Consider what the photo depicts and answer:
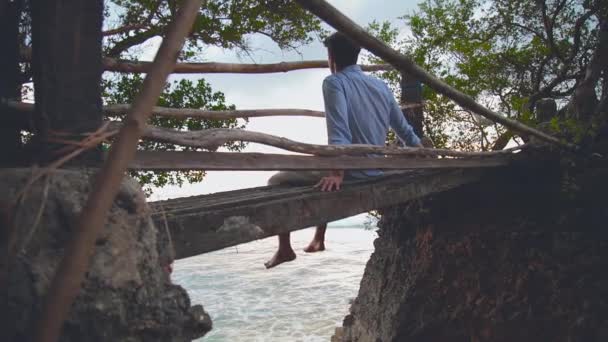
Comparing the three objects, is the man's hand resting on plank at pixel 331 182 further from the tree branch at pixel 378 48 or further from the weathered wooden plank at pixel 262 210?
the tree branch at pixel 378 48

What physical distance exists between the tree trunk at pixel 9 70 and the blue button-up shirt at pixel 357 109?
1.68 m

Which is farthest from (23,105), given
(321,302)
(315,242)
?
(321,302)

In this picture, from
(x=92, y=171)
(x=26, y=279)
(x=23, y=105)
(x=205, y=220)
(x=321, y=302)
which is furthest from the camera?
(x=321, y=302)

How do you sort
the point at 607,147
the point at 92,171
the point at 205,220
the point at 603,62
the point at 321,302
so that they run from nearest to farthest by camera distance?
the point at 92,171 → the point at 205,220 → the point at 607,147 → the point at 603,62 → the point at 321,302

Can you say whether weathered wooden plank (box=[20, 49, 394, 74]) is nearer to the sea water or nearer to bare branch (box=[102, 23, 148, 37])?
bare branch (box=[102, 23, 148, 37])

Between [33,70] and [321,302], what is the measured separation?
624 inches

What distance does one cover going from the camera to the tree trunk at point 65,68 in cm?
145

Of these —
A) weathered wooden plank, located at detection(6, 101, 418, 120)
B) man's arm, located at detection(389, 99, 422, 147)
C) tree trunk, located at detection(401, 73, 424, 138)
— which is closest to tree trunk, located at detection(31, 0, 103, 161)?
weathered wooden plank, located at detection(6, 101, 418, 120)

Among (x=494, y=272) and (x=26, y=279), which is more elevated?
(x=26, y=279)

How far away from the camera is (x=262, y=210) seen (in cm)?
216

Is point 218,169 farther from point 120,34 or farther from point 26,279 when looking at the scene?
point 120,34

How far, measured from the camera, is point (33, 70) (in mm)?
1500

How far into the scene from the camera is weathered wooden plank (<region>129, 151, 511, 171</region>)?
1.57 meters

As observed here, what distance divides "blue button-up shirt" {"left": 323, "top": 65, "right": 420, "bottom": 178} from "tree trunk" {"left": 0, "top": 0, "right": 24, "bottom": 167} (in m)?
1.68
